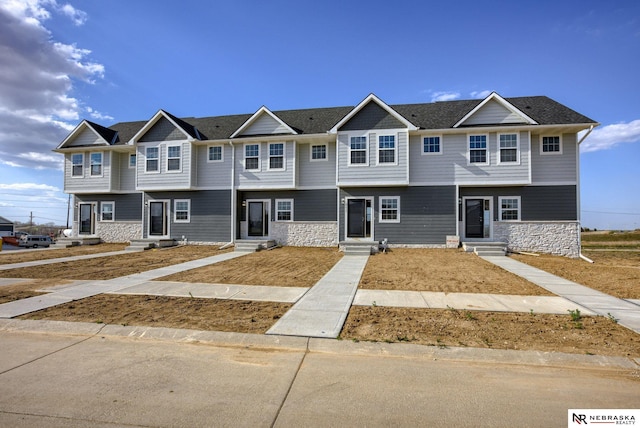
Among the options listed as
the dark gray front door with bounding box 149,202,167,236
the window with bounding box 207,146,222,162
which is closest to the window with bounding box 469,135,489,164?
the window with bounding box 207,146,222,162

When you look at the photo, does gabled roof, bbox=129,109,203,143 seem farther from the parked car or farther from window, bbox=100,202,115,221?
the parked car

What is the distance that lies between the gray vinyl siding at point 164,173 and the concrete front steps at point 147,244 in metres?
3.09

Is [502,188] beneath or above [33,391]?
above

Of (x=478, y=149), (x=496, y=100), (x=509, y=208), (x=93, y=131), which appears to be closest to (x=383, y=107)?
(x=478, y=149)

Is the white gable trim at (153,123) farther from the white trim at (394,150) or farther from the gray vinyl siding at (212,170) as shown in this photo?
Result: the white trim at (394,150)

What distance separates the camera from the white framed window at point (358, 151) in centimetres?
1670

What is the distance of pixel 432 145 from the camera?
1694 centimetres

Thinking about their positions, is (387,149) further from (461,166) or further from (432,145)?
(461,166)

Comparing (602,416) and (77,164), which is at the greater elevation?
(77,164)

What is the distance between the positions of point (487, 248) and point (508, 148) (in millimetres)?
5155

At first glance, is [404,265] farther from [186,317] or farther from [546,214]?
[546,214]

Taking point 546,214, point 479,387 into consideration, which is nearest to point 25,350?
point 479,387

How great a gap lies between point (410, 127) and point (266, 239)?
9831 mm

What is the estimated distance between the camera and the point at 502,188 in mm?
16422
